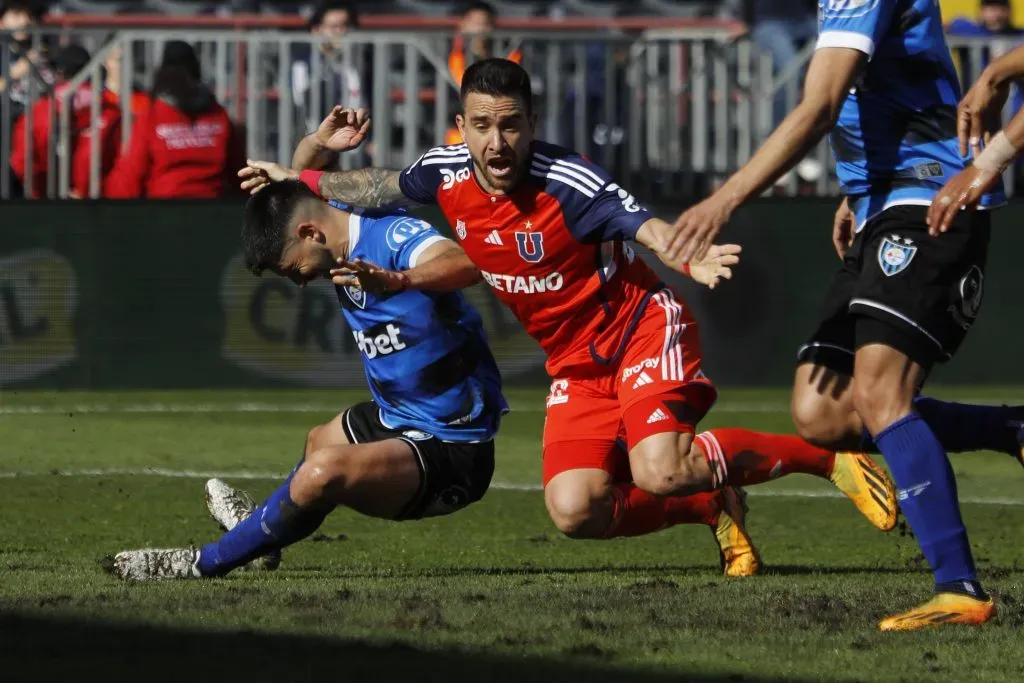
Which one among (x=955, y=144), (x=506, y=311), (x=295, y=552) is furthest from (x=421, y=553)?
(x=506, y=311)

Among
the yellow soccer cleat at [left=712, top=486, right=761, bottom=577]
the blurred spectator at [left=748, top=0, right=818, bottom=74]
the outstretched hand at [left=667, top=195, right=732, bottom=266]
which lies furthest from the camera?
the blurred spectator at [left=748, top=0, right=818, bottom=74]

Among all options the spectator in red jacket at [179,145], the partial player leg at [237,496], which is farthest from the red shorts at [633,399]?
the spectator in red jacket at [179,145]

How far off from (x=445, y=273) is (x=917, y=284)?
5.31 feet

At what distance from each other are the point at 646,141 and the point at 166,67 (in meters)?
3.38

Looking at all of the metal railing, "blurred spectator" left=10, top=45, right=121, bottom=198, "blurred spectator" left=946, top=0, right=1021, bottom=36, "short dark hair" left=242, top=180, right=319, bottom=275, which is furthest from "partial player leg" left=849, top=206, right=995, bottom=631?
"blurred spectator" left=946, top=0, right=1021, bottom=36

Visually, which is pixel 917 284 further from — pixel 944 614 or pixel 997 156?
pixel 944 614

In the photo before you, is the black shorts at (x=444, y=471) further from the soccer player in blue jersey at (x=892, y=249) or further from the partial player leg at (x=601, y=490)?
the soccer player in blue jersey at (x=892, y=249)

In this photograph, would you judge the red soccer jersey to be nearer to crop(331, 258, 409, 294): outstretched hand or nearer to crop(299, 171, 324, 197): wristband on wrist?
crop(299, 171, 324, 197): wristband on wrist

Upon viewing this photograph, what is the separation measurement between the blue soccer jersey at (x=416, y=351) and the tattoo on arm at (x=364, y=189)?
0.28 ft

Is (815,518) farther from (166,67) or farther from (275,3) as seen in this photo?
(275,3)

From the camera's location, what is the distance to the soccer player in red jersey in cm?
630

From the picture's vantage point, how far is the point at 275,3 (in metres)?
19.5

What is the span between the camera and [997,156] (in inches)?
209

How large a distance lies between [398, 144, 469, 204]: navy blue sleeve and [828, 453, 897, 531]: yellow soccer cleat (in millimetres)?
1742
